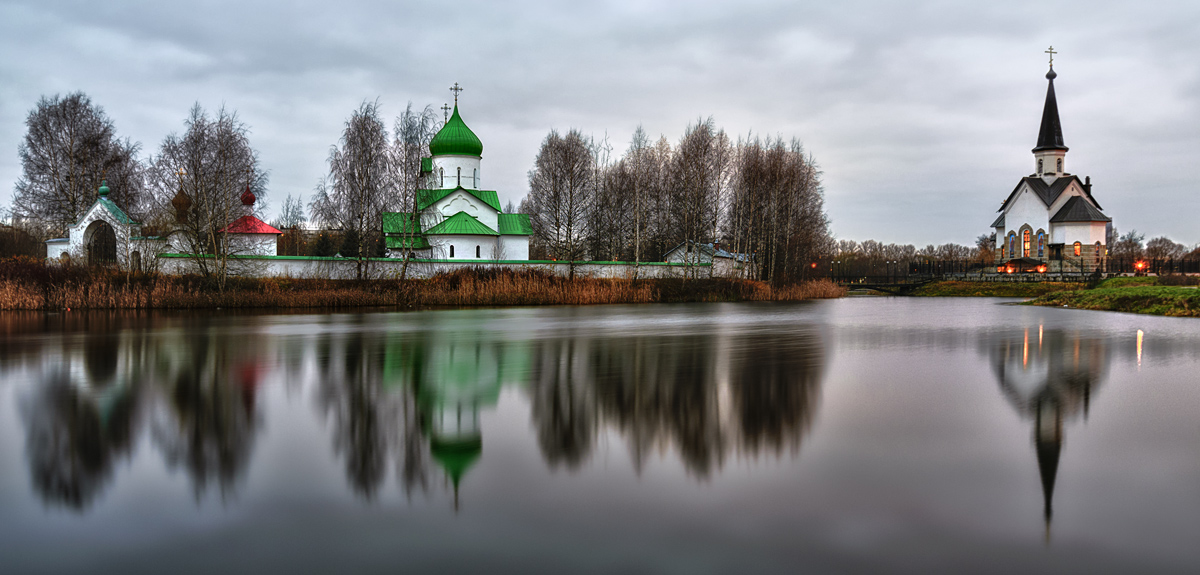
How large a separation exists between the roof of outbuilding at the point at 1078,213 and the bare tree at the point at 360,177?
2086 inches

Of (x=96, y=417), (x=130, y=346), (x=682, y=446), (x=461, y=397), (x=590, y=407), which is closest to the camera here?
(x=682, y=446)

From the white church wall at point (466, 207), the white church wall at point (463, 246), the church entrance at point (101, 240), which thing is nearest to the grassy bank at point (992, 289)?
the white church wall at point (463, 246)

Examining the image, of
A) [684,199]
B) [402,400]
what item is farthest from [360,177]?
[402,400]

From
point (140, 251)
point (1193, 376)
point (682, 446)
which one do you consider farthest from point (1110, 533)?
point (140, 251)

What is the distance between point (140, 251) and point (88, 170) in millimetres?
17445

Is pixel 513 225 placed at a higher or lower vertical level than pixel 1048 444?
higher

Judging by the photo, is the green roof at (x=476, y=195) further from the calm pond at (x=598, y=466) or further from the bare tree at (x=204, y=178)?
the calm pond at (x=598, y=466)

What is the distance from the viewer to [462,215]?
48375 mm

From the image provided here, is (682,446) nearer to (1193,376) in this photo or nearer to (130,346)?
(1193,376)

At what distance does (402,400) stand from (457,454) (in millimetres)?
2724

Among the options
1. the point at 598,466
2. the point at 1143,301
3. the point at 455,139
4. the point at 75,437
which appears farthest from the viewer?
the point at 455,139

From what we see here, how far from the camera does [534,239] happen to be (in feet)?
205

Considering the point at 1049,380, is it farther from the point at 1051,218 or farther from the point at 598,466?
the point at 1051,218

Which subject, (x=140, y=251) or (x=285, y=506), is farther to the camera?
(x=140, y=251)
